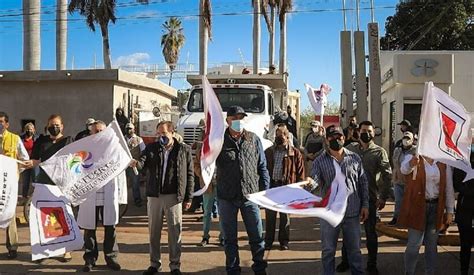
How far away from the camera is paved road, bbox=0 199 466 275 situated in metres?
7.51

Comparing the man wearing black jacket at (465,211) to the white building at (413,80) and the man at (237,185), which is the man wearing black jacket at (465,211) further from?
the white building at (413,80)

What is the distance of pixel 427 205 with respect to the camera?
635 cm

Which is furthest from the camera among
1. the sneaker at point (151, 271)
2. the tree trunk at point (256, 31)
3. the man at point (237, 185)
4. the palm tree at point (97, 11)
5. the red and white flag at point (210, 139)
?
the palm tree at point (97, 11)

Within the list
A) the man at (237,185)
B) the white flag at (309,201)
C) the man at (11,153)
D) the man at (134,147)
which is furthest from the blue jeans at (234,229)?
the man at (134,147)

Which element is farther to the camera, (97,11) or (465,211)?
(97,11)

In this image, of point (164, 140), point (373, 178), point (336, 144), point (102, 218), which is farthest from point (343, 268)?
point (102, 218)

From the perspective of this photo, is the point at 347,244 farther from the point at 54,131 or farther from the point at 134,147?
the point at 134,147

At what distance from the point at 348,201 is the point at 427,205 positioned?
935 millimetres

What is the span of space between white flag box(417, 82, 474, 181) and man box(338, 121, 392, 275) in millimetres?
1109

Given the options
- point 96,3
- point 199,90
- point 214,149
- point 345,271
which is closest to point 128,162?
point 214,149

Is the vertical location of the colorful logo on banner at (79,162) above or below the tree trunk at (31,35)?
below

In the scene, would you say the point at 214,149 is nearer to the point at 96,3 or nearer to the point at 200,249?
the point at 200,249

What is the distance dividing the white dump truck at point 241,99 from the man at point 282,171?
12.4 ft

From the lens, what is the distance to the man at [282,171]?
28.5 feet
